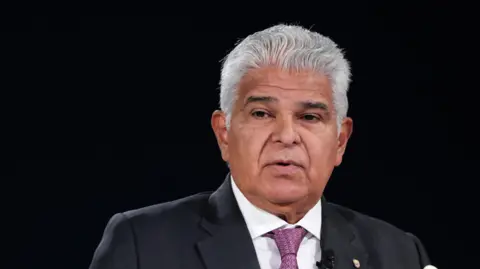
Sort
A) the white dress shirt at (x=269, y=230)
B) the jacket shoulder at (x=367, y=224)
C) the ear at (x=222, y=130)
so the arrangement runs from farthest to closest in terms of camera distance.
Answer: the jacket shoulder at (x=367, y=224)
the ear at (x=222, y=130)
the white dress shirt at (x=269, y=230)

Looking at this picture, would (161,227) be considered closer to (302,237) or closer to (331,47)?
(302,237)

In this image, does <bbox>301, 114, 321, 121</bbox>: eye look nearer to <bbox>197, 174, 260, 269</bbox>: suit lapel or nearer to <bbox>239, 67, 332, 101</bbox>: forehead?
<bbox>239, 67, 332, 101</bbox>: forehead

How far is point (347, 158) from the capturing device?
4.02 m

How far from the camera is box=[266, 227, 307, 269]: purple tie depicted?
288 cm

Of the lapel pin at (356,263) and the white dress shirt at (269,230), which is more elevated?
the white dress shirt at (269,230)

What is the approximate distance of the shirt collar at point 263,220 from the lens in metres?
2.97

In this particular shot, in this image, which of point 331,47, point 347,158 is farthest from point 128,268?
point 347,158

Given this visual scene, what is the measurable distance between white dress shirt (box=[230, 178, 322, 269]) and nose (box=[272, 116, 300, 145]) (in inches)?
10.8

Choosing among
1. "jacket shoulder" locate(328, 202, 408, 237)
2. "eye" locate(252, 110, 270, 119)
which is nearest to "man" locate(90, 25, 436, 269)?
"eye" locate(252, 110, 270, 119)

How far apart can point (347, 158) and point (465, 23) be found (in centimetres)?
80

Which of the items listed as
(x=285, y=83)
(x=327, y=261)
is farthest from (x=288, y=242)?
(x=285, y=83)

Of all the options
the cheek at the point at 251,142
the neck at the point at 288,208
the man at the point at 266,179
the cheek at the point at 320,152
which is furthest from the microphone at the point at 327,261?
the cheek at the point at 251,142

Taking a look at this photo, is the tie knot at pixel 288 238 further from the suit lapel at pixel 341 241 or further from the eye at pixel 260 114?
the eye at pixel 260 114

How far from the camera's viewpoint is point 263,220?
9.79 feet
